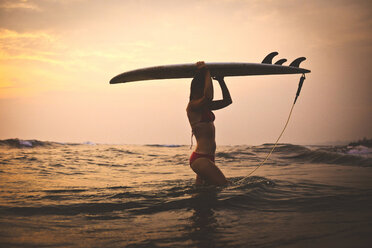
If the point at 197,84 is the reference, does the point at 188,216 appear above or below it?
below

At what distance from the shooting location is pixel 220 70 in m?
5.62

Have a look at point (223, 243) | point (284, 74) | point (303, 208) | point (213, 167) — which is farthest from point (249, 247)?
point (284, 74)

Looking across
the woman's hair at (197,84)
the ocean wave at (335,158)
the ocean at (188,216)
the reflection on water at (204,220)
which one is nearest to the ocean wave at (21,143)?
the ocean at (188,216)

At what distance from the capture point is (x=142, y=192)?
17.1 ft

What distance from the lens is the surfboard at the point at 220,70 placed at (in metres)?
5.55

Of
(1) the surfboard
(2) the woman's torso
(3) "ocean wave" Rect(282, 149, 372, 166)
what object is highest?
(1) the surfboard

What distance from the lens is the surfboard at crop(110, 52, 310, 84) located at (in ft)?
18.2

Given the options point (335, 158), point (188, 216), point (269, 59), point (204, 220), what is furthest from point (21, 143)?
point (204, 220)

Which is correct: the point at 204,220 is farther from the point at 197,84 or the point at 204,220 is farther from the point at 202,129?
the point at 197,84

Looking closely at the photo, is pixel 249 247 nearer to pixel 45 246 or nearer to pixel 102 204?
pixel 45 246

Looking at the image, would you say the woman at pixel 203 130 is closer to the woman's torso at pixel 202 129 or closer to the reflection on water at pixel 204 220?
the woman's torso at pixel 202 129

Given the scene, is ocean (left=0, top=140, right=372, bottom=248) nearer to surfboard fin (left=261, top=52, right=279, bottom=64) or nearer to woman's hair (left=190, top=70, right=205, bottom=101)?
woman's hair (left=190, top=70, right=205, bottom=101)

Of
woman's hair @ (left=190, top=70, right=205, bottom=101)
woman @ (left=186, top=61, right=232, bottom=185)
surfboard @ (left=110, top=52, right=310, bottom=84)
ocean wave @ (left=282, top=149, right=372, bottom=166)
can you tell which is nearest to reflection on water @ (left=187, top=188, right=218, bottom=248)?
woman @ (left=186, top=61, right=232, bottom=185)

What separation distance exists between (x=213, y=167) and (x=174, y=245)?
6.99ft
